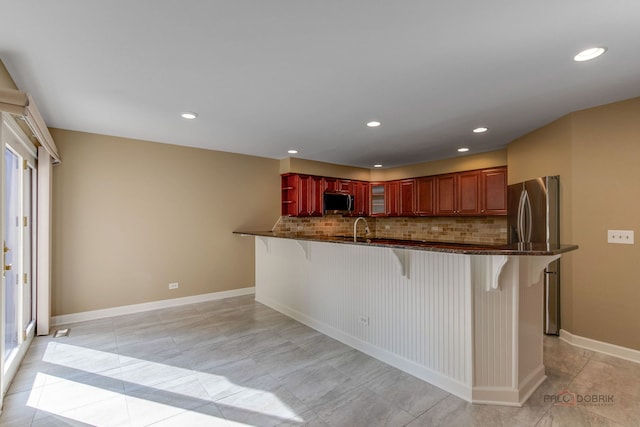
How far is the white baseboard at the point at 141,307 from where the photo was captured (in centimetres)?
372

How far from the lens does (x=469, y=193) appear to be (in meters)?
5.00

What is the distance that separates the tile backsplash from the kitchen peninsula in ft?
8.89

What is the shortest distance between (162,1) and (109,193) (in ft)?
10.9

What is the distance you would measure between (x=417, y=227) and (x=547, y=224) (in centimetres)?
280

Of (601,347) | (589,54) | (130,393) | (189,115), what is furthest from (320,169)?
(601,347)

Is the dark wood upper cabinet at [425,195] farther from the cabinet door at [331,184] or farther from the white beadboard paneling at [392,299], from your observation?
the white beadboard paneling at [392,299]

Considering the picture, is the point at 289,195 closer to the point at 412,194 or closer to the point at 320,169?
Result: the point at 320,169

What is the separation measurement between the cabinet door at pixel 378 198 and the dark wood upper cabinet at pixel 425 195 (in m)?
0.78

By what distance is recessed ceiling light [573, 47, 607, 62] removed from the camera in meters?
1.93

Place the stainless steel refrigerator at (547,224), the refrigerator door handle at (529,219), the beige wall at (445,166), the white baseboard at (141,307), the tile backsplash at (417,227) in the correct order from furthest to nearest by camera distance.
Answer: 1. the tile backsplash at (417,227)
2. the beige wall at (445,166)
3. the white baseboard at (141,307)
4. the refrigerator door handle at (529,219)
5. the stainless steel refrigerator at (547,224)

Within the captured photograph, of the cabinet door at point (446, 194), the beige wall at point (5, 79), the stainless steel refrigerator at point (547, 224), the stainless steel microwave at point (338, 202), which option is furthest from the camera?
the stainless steel microwave at point (338, 202)

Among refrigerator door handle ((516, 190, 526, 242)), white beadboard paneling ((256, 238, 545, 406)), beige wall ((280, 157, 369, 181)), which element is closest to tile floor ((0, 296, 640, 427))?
white beadboard paneling ((256, 238, 545, 406))

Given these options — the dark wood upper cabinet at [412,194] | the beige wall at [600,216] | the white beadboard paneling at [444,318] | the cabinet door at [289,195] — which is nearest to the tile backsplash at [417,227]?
the cabinet door at [289,195]

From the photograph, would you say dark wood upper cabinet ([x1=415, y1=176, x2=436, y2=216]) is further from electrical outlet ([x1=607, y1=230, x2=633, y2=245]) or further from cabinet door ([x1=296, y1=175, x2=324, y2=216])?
electrical outlet ([x1=607, y1=230, x2=633, y2=245])
